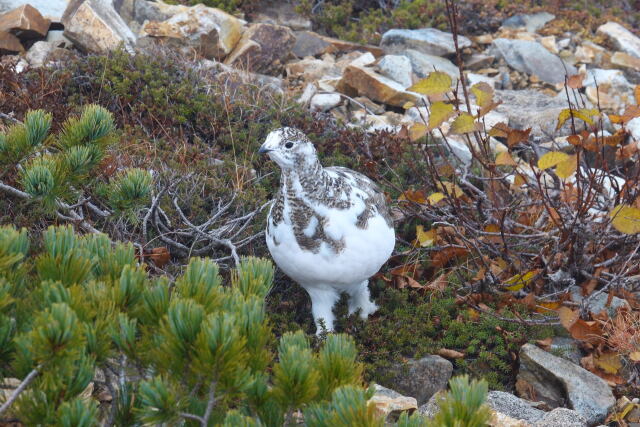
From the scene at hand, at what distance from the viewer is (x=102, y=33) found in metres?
6.43

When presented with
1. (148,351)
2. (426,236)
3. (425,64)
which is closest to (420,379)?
(426,236)

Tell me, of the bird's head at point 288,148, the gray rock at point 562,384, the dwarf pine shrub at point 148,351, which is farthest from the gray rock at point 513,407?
the dwarf pine shrub at point 148,351

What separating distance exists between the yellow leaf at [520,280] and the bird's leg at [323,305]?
101cm

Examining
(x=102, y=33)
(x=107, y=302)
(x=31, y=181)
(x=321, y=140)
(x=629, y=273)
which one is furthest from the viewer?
(x=102, y=33)

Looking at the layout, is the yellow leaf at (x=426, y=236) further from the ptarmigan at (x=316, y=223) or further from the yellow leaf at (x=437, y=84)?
the yellow leaf at (x=437, y=84)

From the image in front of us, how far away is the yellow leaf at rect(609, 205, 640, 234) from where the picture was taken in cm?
368

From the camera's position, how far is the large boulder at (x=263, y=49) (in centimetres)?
715

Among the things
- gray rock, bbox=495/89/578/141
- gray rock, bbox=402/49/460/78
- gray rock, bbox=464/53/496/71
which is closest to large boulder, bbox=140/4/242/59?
gray rock, bbox=402/49/460/78

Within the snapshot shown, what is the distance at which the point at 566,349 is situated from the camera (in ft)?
13.4

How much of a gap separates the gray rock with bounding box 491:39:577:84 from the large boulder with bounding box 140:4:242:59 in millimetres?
3189

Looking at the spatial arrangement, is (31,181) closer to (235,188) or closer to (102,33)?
(235,188)

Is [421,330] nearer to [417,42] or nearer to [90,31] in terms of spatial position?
[90,31]

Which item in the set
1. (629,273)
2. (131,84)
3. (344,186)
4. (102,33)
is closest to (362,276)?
(344,186)

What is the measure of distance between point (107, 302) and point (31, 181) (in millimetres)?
958
